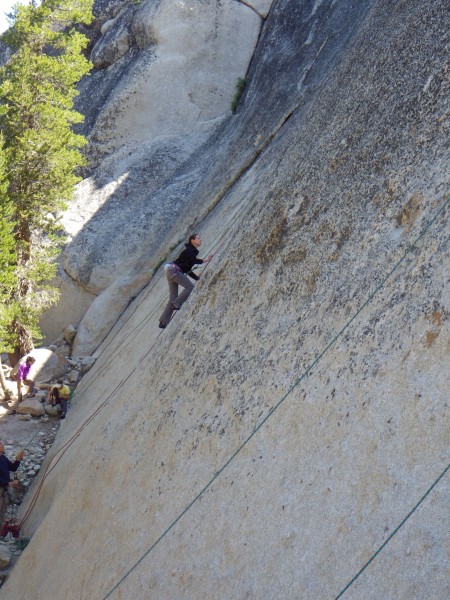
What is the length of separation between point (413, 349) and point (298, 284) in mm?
2059

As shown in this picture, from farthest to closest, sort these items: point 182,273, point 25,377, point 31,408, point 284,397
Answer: point 25,377 → point 31,408 → point 182,273 → point 284,397

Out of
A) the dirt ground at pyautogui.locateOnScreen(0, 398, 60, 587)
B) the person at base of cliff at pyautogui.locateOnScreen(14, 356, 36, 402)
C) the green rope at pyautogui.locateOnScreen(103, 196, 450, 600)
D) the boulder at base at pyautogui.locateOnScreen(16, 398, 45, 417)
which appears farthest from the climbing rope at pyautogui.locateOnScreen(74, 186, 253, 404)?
the green rope at pyautogui.locateOnScreen(103, 196, 450, 600)

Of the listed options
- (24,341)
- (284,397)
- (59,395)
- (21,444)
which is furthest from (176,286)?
(24,341)

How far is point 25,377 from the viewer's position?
1656 centimetres

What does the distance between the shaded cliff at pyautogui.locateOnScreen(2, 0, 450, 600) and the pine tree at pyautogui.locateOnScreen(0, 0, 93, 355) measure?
7042mm

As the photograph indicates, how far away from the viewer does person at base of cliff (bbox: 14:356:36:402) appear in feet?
53.8

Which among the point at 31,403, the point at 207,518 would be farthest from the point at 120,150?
the point at 207,518

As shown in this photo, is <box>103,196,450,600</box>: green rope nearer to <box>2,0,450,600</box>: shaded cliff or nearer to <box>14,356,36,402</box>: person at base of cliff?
<box>2,0,450,600</box>: shaded cliff

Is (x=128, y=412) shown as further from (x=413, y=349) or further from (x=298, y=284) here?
(x=413, y=349)

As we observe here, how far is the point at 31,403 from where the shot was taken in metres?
16.1

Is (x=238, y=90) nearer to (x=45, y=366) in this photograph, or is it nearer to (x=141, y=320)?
(x=45, y=366)

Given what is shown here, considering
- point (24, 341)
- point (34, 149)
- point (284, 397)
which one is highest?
point (284, 397)

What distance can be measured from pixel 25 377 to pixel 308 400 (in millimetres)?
11299

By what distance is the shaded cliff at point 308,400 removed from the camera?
5453 mm
